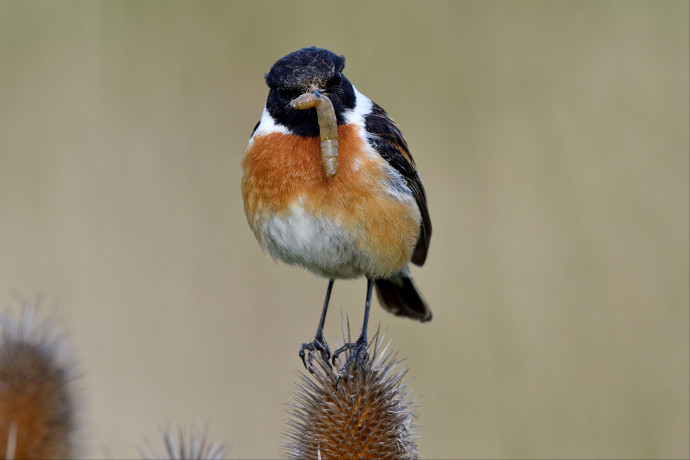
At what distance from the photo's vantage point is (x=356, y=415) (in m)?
3.13

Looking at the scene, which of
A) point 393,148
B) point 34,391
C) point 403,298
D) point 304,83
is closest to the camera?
point 34,391

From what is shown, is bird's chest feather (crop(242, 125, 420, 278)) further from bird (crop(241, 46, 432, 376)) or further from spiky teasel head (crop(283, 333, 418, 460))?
spiky teasel head (crop(283, 333, 418, 460))

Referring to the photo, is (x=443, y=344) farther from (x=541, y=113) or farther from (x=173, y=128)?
(x=173, y=128)

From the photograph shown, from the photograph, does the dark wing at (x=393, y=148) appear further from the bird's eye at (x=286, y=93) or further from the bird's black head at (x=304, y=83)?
the bird's eye at (x=286, y=93)

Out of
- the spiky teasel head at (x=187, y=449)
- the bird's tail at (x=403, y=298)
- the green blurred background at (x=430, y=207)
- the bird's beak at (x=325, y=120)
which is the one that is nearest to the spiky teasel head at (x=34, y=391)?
the spiky teasel head at (x=187, y=449)

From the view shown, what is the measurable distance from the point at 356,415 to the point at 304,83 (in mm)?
1651

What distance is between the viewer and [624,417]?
5938 mm

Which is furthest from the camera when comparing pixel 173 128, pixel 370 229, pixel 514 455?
pixel 173 128

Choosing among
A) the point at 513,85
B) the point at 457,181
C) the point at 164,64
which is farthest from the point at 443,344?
the point at 164,64

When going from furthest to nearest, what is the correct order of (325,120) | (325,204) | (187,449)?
(325,204) < (325,120) < (187,449)

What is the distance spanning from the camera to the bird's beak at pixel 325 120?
3.68 metres

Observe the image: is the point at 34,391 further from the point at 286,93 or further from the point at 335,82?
the point at 335,82

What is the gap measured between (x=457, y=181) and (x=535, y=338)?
55.3 inches

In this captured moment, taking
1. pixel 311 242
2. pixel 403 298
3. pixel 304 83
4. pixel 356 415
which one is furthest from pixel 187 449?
pixel 403 298
